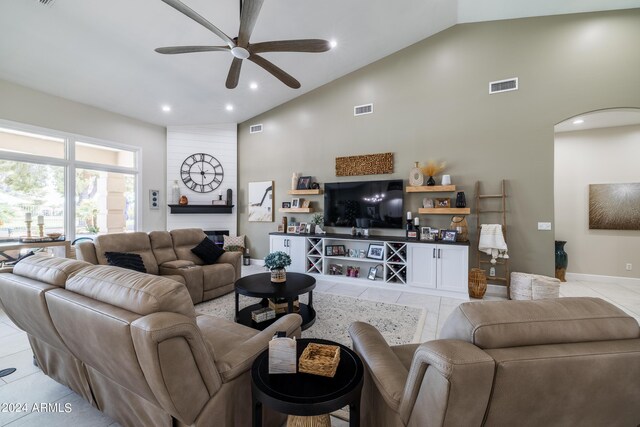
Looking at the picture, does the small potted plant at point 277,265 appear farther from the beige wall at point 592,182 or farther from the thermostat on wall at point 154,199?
the beige wall at point 592,182

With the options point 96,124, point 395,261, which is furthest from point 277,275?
point 96,124

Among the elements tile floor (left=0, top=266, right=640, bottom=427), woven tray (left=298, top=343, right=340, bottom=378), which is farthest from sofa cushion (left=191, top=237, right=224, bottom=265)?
woven tray (left=298, top=343, right=340, bottom=378)

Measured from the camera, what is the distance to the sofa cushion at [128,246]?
3.42 metres

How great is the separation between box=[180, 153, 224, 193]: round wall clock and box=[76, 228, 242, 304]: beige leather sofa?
2.39 metres

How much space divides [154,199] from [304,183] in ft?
12.1

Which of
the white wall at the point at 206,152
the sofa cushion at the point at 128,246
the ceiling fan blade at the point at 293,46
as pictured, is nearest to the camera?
the ceiling fan blade at the point at 293,46

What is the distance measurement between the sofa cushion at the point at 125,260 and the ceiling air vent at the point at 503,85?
580 centimetres

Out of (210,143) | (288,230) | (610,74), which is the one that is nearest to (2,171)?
(210,143)

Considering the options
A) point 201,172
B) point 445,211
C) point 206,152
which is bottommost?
point 445,211

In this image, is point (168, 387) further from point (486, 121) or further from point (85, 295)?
point (486, 121)

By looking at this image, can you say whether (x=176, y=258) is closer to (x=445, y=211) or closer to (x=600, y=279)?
(x=445, y=211)

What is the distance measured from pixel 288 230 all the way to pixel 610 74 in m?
5.75

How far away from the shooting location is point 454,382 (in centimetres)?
82

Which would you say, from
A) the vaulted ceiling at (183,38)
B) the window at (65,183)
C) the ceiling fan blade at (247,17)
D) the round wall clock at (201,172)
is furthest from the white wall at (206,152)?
the ceiling fan blade at (247,17)
